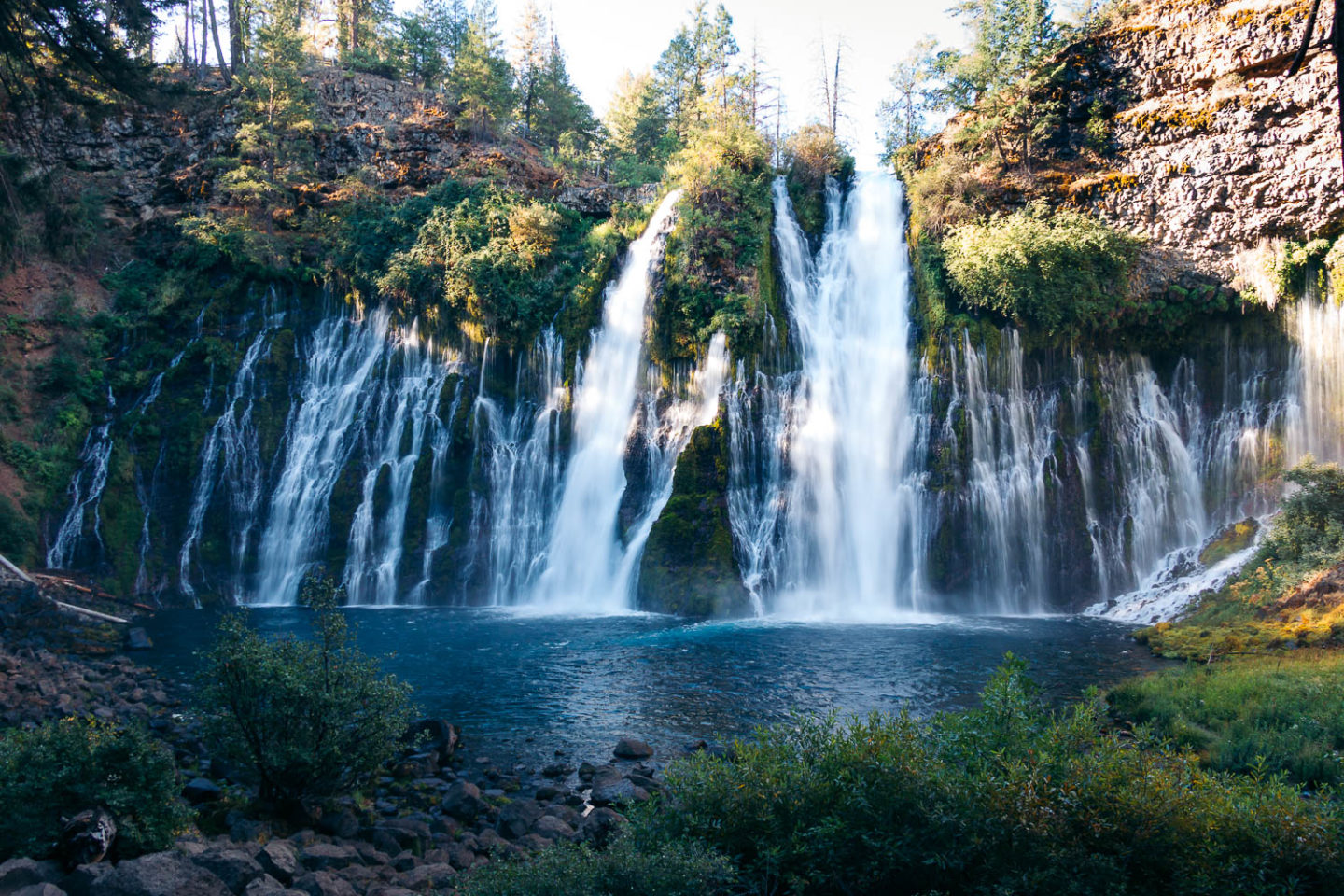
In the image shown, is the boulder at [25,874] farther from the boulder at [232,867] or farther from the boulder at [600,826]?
the boulder at [600,826]

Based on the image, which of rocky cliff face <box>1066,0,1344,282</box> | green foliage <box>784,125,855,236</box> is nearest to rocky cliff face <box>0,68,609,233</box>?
green foliage <box>784,125,855,236</box>

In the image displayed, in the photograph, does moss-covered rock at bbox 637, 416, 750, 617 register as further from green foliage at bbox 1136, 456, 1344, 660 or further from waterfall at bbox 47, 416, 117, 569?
waterfall at bbox 47, 416, 117, 569

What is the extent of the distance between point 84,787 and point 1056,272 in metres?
26.3

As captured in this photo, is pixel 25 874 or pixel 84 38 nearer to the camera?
pixel 25 874

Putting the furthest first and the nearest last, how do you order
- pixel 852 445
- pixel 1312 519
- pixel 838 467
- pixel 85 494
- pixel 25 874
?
1. pixel 85 494
2. pixel 852 445
3. pixel 838 467
4. pixel 1312 519
5. pixel 25 874

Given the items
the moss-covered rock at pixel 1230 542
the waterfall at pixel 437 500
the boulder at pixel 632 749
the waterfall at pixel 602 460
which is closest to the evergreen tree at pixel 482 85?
the waterfall at pixel 602 460

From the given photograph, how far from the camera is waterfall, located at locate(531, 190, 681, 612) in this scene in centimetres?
2520

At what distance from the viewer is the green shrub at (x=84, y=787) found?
6594 millimetres

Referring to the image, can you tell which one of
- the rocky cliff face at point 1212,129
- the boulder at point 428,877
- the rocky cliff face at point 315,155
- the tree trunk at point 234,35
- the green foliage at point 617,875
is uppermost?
the tree trunk at point 234,35

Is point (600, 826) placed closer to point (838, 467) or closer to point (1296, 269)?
point (838, 467)

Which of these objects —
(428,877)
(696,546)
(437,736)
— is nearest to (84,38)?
(437,736)

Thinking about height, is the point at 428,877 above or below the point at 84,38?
below

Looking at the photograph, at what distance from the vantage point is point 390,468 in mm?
28016

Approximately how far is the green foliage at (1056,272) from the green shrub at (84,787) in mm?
24627
